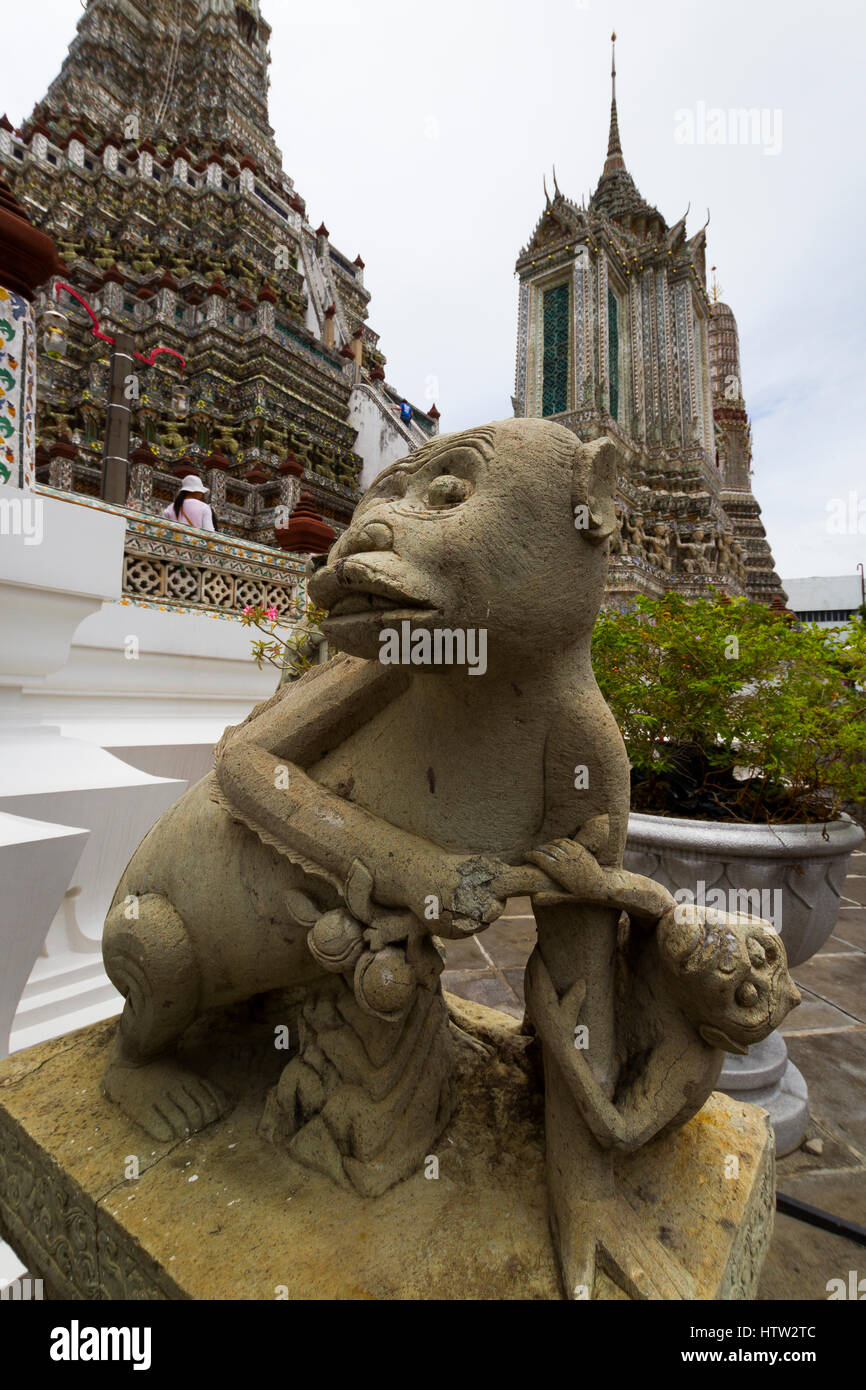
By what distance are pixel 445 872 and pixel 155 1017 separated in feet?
2.22

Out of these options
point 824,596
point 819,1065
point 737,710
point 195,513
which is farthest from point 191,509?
point 824,596

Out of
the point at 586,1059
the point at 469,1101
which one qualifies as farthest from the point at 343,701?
the point at 469,1101

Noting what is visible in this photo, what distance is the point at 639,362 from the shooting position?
13.9 m

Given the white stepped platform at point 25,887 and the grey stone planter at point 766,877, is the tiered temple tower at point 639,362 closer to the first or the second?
the grey stone planter at point 766,877

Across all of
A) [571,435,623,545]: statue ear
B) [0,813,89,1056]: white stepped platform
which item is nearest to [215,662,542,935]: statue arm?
[571,435,623,545]: statue ear

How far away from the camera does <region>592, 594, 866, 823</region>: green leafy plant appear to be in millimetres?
2117

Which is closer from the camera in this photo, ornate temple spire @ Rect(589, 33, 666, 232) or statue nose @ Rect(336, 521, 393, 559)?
statue nose @ Rect(336, 521, 393, 559)

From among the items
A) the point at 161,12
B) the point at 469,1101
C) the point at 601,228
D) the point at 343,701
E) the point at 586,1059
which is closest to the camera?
the point at 586,1059

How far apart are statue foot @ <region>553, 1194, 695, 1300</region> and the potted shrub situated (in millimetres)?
1169

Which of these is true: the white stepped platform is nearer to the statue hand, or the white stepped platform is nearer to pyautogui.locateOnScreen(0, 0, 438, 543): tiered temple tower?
the statue hand

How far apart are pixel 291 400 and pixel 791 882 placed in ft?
45.9
